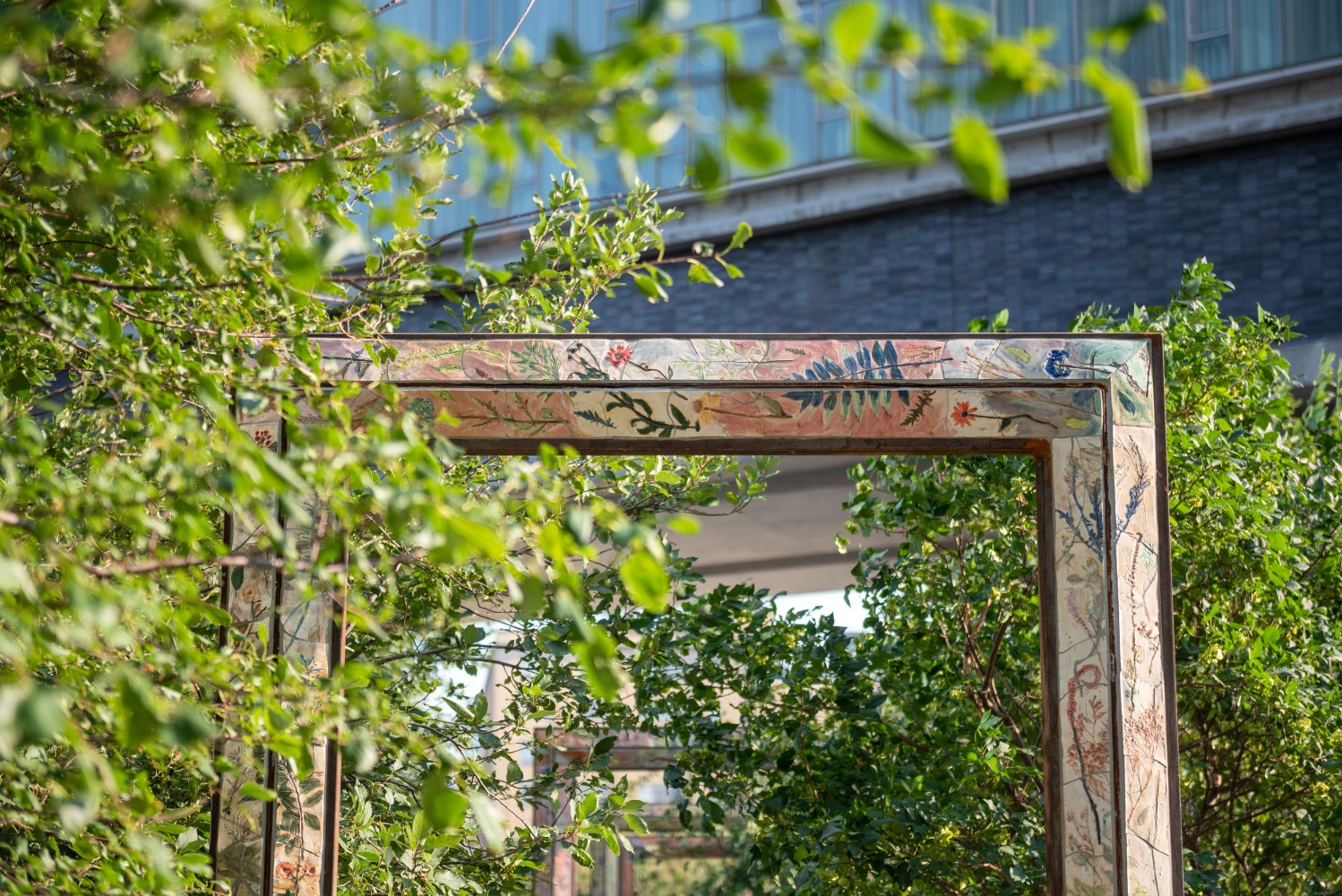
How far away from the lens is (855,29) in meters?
1.06

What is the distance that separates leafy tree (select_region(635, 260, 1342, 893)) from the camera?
4141mm

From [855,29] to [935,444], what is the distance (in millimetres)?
2361

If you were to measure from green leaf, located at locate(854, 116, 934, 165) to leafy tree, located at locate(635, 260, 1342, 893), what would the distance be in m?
3.10

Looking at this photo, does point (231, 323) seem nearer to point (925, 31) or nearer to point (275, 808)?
point (275, 808)

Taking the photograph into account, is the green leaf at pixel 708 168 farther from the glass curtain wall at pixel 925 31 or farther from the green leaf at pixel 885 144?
the glass curtain wall at pixel 925 31

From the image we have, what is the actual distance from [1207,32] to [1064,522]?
→ 7.69 metres

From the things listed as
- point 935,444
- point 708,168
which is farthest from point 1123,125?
point 935,444

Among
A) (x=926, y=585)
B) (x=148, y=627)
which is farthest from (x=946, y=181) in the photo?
(x=148, y=627)

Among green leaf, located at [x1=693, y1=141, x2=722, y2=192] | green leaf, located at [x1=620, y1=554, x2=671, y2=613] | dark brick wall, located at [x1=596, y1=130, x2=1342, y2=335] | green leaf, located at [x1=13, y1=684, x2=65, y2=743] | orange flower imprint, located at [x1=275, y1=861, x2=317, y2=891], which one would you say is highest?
dark brick wall, located at [x1=596, y1=130, x2=1342, y2=335]

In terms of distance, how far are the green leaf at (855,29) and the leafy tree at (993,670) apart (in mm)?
3192

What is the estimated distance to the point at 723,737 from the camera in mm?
4477

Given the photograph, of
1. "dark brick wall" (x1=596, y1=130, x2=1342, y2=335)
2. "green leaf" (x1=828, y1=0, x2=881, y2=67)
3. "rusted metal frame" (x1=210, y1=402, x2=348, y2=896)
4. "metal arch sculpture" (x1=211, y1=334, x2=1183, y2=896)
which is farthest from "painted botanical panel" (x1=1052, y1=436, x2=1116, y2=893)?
"dark brick wall" (x1=596, y1=130, x2=1342, y2=335)

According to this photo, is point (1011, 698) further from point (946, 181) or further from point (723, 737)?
point (946, 181)

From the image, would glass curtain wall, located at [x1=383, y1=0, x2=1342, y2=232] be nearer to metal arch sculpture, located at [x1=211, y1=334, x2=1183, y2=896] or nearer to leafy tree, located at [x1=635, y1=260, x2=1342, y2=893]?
leafy tree, located at [x1=635, y1=260, x2=1342, y2=893]
